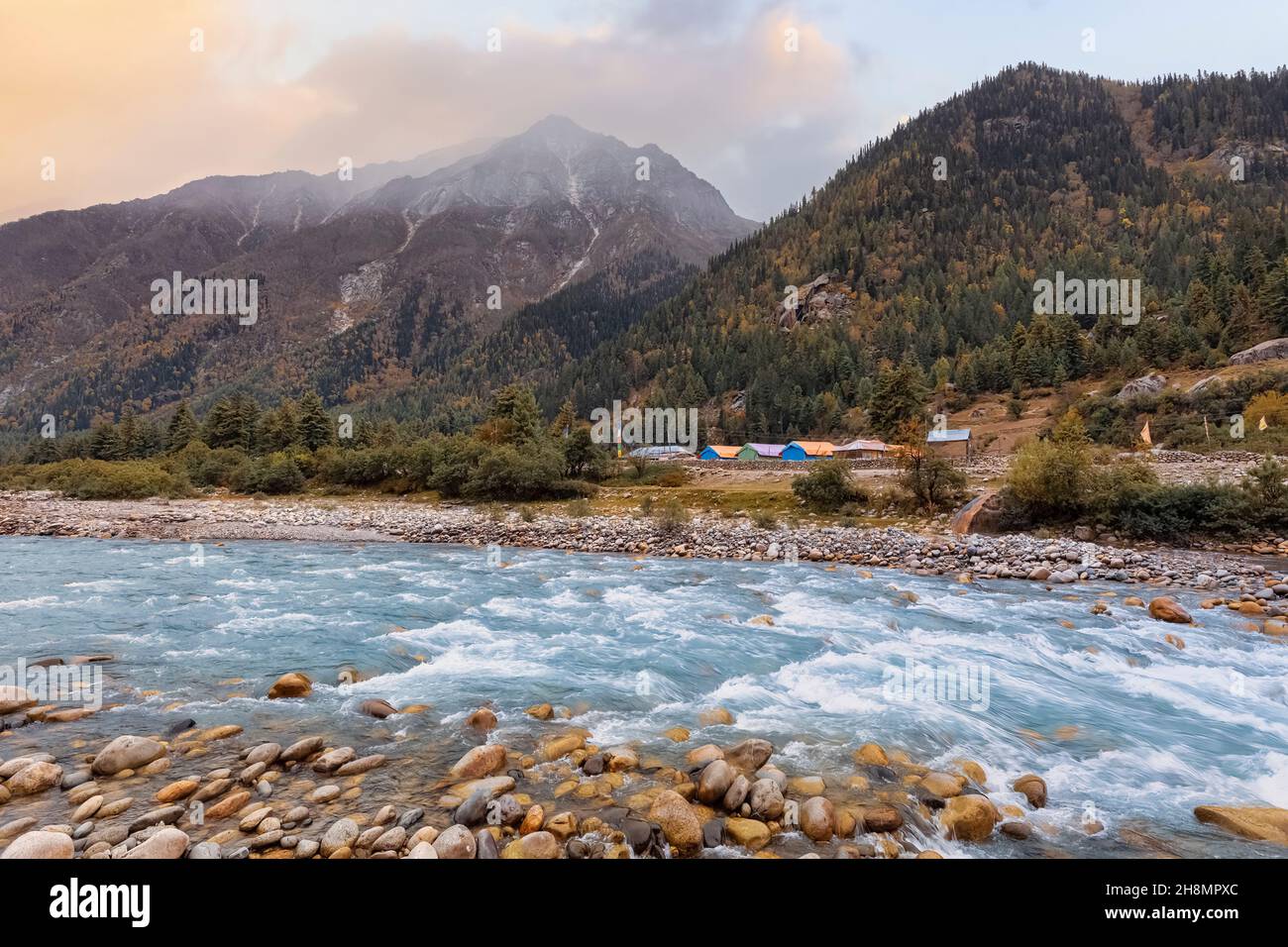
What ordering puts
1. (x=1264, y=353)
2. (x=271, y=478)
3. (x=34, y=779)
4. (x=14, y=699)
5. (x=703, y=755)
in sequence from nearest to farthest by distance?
1. (x=34, y=779)
2. (x=703, y=755)
3. (x=14, y=699)
4. (x=271, y=478)
5. (x=1264, y=353)

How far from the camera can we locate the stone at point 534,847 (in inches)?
212

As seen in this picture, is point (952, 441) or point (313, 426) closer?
point (952, 441)

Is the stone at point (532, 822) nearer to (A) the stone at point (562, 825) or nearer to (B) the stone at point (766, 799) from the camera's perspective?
(A) the stone at point (562, 825)

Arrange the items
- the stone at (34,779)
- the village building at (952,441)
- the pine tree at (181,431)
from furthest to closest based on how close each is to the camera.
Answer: the pine tree at (181,431) < the village building at (952,441) < the stone at (34,779)

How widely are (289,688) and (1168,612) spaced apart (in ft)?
62.4

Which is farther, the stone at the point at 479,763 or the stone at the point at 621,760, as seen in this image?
the stone at the point at 621,760

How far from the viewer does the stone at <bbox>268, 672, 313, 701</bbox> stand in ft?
32.1

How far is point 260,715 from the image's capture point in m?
8.89

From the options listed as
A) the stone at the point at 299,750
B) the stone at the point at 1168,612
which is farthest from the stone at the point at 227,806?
the stone at the point at 1168,612

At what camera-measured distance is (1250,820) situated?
21.4 feet

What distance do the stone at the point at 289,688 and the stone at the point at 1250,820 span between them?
1215cm

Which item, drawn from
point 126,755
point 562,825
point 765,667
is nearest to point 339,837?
point 562,825

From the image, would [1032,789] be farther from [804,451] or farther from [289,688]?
[804,451]
